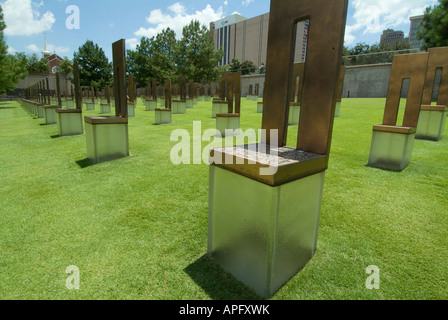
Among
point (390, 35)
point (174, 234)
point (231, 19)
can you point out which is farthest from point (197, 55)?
point (390, 35)

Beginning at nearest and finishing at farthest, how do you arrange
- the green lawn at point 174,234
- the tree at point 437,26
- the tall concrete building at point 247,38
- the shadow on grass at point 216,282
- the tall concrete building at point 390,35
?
the shadow on grass at point 216,282
the green lawn at point 174,234
the tree at point 437,26
the tall concrete building at point 247,38
the tall concrete building at point 390,35

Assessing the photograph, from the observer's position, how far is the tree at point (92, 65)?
194 feet

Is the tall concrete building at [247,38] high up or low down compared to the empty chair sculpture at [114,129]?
up

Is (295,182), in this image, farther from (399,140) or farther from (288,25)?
(399,140)

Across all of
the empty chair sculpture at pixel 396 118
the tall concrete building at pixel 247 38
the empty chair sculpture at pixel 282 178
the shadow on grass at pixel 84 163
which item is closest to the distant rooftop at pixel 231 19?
the tall concrete building at pixel 247 38

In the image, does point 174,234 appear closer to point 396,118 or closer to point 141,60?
point 396,118

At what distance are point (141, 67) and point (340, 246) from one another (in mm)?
62449

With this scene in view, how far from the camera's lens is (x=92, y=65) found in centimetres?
6022

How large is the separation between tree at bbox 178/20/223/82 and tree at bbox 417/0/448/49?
3559cm

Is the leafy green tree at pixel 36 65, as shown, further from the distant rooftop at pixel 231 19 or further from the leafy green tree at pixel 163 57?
the distant rooftop at pixel 231 19

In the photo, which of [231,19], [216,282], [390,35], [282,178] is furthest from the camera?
[390,35]

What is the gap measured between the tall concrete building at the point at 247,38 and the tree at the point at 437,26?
2490 inches

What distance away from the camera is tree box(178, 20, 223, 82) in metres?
51.4

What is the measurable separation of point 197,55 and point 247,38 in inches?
2434
